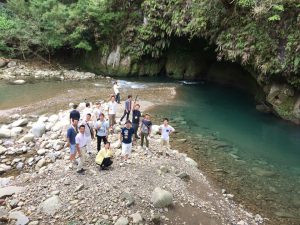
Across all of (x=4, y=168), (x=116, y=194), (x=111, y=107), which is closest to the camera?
(x=116, y=194)

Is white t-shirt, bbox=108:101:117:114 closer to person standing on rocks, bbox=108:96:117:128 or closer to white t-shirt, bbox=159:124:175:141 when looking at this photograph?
person standing on rocks, bbox=108:96:117:128

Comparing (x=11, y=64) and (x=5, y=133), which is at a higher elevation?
(x=11, y=64)

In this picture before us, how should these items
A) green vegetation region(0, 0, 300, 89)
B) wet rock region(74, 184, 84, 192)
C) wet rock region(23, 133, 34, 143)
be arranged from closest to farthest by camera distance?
wet rock region(74, 184, 84, 192) < wet rock region(23, 133, 34, 143) < green vegetation region(0, 0, 300, 89)

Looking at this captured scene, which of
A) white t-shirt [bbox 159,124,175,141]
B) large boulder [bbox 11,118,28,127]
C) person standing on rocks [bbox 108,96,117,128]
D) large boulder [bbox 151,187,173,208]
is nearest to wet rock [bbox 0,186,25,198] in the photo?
large boulder [bbox 151,187,173,208]

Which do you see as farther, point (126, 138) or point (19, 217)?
point (126, 138)

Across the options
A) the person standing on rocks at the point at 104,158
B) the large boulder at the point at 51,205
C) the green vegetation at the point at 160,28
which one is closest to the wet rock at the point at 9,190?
the large boulder at the point at 51,205

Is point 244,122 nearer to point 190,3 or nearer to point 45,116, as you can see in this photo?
point 190,3

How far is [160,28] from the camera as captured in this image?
27062 millimetres

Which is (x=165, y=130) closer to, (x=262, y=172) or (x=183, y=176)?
(x=183, y=176)

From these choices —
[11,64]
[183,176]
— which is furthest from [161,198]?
[11,64]

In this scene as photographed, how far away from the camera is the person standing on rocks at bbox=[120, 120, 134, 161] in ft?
36.7

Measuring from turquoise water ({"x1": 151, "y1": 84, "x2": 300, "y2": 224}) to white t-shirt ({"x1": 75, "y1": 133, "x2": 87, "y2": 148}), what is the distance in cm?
512

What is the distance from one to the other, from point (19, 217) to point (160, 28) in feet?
68.9

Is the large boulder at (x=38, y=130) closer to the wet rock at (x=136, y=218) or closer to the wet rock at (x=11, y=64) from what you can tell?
the wet rock at (x=136, y=218)
